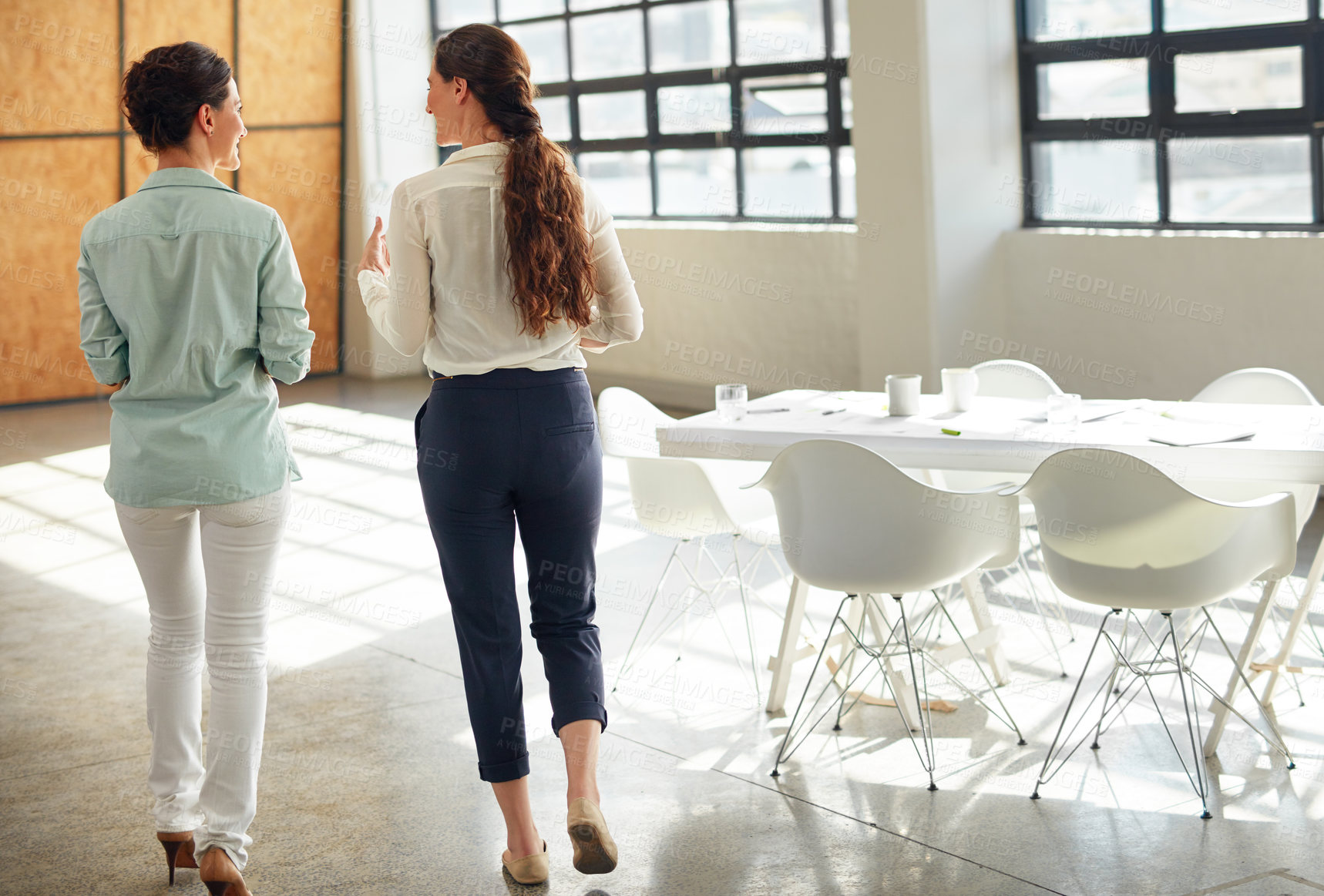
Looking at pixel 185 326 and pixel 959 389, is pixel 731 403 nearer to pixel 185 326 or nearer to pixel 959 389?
pixel 959 389

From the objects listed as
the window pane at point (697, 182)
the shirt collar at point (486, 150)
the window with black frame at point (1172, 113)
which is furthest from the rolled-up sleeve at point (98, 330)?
the window pane at point (697, 182)

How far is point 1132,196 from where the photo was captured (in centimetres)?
654

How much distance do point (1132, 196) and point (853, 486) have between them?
4076mm

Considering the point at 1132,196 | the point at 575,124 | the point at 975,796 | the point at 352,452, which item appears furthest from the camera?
the point at 575,124

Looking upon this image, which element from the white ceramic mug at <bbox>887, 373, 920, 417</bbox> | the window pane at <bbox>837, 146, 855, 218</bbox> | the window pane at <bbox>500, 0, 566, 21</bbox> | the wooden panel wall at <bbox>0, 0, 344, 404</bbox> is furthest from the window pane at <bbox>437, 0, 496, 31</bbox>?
the white ceramic mug at <bbox>887, 373, 920, 417</bbox>

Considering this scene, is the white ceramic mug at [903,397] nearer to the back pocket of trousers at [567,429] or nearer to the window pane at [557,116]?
the back pocket of trousers at [567,429]

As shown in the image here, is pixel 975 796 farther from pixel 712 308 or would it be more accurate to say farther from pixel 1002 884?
pixel 712 308

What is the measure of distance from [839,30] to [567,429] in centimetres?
603

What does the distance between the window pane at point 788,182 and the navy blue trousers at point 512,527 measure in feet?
19.3

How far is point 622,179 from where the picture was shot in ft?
31.6

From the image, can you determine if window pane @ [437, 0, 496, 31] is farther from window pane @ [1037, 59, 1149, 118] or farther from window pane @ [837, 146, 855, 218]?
window pane @ [1037, 59, 1149, 118]

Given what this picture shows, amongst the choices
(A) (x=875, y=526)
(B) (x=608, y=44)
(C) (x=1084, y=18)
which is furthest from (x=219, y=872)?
(B) (x=608, y=44)

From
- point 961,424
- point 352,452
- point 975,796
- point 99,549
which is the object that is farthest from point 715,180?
point 975,796

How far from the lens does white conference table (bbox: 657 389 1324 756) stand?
3166 millimetres
